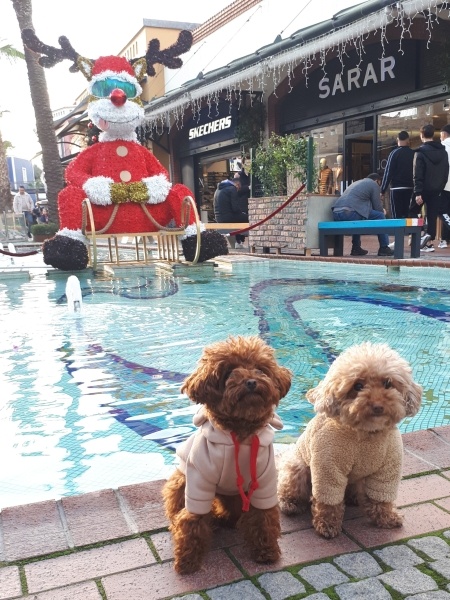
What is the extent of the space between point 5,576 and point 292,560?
0.95 m

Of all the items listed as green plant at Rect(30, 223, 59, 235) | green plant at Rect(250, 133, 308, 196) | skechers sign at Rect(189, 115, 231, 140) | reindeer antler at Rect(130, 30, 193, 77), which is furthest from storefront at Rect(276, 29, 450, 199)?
green plant at Rect(30, 223, 59, 235)

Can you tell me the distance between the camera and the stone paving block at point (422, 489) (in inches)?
87.1

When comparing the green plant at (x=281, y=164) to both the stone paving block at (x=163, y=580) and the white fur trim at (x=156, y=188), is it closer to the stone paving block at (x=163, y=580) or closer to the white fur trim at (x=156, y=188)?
the white fur trim at (x=156, y=188)

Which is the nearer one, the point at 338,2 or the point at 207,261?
the point at 207,261

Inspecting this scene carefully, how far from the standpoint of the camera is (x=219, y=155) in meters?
21.9

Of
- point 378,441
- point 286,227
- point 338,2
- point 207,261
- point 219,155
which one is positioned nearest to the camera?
point 378,441

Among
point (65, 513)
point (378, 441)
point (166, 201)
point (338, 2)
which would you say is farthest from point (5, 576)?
point (338, 2)

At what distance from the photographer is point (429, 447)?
2.59 meters

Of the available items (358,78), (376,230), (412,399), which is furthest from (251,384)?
(358,78)

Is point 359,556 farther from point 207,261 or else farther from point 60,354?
point 207,261

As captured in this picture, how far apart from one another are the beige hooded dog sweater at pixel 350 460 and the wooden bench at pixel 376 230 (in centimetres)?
796

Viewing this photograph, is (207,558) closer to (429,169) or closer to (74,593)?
(74,593)

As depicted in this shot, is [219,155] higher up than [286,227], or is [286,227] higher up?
[219,155]

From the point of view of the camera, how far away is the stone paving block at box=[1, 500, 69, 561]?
1.91 metres
